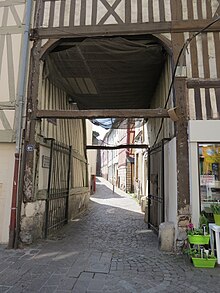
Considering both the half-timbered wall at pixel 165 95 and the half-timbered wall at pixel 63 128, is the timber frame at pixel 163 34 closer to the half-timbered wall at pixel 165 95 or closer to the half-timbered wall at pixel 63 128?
the half-timbered wall at pixel 165 95

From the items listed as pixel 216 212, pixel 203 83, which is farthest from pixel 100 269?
pixel 203 83

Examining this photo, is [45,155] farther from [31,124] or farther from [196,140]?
[196,140]

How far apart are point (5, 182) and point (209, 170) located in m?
3.92

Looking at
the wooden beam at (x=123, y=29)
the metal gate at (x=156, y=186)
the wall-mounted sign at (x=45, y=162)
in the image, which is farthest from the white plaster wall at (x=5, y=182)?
the metal gate at (x=156, y=186)

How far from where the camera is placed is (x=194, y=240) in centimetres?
408

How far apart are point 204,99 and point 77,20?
10.2 ft

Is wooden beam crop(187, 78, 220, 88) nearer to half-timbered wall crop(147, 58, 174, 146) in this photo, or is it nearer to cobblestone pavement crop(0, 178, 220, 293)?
half-timbered wall crop(147, 58, 174, 146)

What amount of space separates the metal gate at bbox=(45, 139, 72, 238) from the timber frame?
1.03 meters

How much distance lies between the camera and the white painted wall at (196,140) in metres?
4.50

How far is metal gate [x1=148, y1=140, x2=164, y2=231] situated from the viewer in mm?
5723

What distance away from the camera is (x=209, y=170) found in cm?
462

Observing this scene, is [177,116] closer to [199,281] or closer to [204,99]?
[204,99]

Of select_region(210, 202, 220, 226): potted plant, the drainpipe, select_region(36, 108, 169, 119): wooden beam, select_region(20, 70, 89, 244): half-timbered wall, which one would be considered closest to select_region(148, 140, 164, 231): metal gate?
select_region(36, 108, 169, 119): wooden beam

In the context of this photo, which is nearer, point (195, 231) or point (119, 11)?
point (195, 231)
